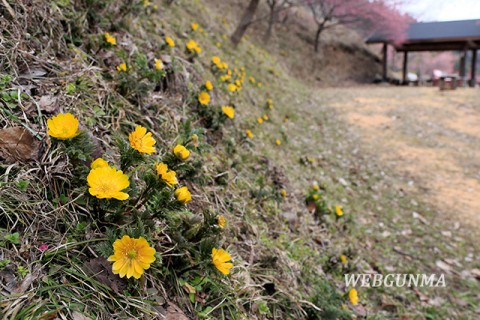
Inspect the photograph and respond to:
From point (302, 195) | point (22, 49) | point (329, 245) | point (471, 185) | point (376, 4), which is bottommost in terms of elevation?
point (471, 185)

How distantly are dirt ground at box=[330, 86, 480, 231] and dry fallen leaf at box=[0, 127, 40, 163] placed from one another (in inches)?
170

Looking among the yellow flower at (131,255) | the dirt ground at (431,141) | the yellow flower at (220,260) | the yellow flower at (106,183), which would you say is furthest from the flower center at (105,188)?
the dirt ground at (431,141)

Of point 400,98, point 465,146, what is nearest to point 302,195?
point 465,146

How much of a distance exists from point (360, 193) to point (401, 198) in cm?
56

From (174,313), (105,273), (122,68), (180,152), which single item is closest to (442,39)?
(122,68)

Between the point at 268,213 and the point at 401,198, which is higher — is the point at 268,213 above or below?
above

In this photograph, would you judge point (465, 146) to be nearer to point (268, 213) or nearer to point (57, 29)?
point (268, 213)

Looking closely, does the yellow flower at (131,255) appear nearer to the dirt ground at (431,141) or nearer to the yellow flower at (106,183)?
the yellow flower at (106,183)

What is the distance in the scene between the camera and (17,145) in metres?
1.25

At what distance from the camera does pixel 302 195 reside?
3.19 meters

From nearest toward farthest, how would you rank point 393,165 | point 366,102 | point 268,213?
point 268,213 → point 393,165 → point 366,102

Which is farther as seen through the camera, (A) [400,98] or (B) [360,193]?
(A) [400,98]

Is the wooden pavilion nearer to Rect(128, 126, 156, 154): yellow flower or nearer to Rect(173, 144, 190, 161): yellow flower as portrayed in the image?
Rect(173, 144, 190, 161): yellow flower

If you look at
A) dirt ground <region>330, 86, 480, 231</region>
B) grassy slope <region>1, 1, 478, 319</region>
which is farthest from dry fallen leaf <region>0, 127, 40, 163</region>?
dirt ground <region>330, 86, 480, 231</region>
